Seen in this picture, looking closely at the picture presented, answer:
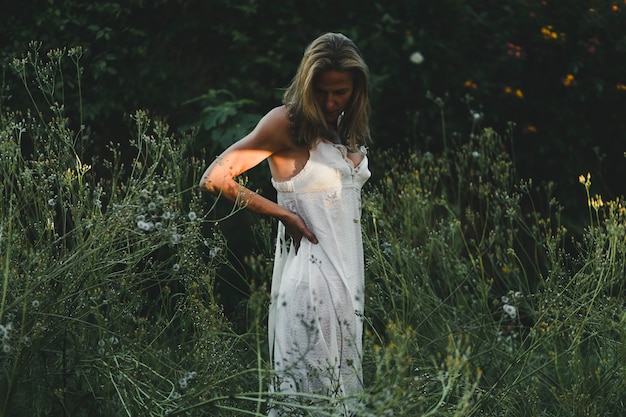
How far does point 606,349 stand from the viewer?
345cm

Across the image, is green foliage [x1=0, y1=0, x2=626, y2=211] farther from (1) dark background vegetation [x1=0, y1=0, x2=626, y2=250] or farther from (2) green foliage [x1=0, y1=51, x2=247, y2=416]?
(2) green foliage [x1=0, y1=51, x2=247, y2=416]

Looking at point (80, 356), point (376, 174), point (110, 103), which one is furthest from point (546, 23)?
point (80, 356)

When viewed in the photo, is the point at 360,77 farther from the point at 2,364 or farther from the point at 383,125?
the point at 383,125

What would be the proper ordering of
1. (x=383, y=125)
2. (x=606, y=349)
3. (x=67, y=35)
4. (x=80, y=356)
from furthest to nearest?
(x=383, y=125), (x=67, y=35), (x=606, y=349), (x=80, y=356)

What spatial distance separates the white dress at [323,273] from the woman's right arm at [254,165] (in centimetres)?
7

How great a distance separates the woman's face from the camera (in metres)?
3.02

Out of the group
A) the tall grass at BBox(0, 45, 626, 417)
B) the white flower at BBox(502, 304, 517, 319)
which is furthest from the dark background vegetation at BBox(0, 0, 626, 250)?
the white flower at BBox(502, 304, 517, 319)

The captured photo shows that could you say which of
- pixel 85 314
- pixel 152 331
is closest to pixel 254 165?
pixel 85 314

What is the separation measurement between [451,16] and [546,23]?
618 mm

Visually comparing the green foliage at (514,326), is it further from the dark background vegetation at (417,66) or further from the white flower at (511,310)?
Result: the dark background vegetation at (417,66)

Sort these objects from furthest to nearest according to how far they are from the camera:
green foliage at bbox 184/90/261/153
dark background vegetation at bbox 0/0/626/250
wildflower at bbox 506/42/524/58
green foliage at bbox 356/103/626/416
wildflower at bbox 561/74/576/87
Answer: wildflower at bbox 506/42/524/58
wildflower at bbox 561/74/576/87
dark background vegetation at bbox 0/0/626/250
green foliage at bbox 184/90/261/153
green foliage at bbox 356/103/626/416

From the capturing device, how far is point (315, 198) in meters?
3.08

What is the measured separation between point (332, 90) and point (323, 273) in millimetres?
617

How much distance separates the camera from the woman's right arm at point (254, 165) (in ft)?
10.0
